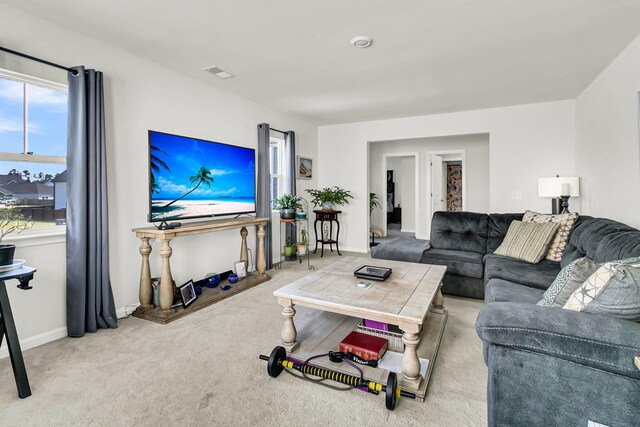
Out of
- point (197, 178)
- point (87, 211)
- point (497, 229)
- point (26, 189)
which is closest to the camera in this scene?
point (26, 189)

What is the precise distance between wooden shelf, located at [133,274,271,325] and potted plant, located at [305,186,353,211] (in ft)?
6.84

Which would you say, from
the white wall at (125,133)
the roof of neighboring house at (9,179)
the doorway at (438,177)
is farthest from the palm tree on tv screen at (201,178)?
the doorway at (438,177)

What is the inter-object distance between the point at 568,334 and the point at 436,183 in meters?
6.60

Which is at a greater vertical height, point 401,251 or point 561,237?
point 561,237

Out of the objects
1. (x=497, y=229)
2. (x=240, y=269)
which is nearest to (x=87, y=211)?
(x=240, y=269)

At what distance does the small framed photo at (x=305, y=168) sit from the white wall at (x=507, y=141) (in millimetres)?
680

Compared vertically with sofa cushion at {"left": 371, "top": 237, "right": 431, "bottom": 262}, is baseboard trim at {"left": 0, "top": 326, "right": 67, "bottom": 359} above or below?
below

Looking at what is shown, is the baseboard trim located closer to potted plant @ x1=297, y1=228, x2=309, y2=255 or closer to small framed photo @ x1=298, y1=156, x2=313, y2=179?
potted plant @ x1=297, y1=228, x2=309, y2=255

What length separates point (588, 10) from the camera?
7.70 feet

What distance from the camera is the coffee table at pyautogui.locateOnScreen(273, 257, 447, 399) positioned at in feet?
6.10

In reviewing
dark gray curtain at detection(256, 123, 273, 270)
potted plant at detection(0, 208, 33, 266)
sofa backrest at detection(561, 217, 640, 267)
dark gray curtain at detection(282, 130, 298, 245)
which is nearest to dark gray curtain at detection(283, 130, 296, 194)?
dark gray curtain at detection(282, 130, 298, 245)

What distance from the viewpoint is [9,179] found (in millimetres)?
2357

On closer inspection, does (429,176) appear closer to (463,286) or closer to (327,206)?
(327,206)

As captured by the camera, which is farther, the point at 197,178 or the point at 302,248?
the point at 302,248
